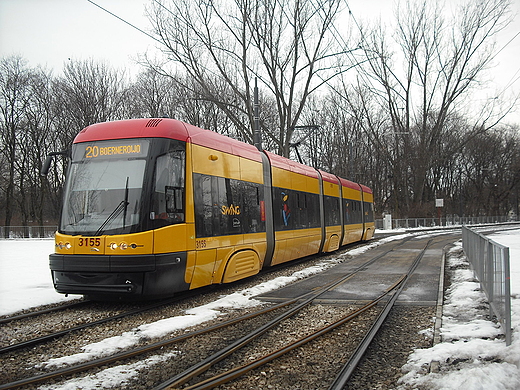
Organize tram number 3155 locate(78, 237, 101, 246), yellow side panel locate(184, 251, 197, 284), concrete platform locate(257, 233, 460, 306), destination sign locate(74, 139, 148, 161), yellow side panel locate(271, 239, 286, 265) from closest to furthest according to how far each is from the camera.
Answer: tram number 3155 locate(78, 237, 101, 246)
destination sign locate(74, 139, 148, 161)
yellow side panel locate(184, 251, 197, 284)
concrete platform locate(257, 233, 460, 306)
yellow side panel locate(271, 239, 286, 265)

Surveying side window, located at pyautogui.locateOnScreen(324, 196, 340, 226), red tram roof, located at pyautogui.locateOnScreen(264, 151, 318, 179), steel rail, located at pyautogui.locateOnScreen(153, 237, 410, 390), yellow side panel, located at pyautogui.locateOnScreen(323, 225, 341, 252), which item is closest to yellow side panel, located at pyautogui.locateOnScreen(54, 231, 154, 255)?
steel rail, located at pyautogui.locateOnScreen(153, 237, 410, 390)

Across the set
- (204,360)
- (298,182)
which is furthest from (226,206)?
(298,182)

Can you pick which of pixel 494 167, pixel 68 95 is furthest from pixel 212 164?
pixel 494 167

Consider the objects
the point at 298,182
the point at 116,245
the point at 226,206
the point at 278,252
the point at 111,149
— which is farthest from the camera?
the point at 298,182

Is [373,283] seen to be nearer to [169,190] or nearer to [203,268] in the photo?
[203,268]

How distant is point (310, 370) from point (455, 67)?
39.5m

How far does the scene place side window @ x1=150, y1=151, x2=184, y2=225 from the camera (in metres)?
7.75

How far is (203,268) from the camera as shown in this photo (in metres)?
8.67

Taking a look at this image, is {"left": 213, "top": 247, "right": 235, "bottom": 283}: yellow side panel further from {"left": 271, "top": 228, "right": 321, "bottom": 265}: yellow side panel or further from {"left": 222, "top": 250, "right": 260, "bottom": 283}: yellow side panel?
{"left": 271, "top": 228, "right": 321, "bottom": 265}: yellow side panel

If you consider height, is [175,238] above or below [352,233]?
above

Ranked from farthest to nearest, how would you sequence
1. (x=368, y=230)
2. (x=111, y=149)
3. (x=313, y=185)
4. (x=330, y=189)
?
(x=368, y=230)
(x=330, y=189)
(x=313, y=185)
(x=111, y=149)

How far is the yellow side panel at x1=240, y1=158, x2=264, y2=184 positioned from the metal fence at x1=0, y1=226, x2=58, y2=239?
28.8 meters

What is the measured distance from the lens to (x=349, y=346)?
577cm

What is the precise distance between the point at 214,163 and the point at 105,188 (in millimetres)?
2347
